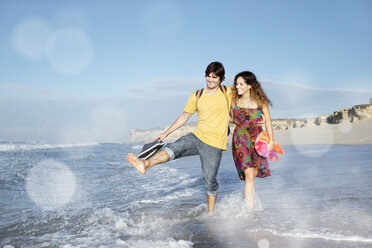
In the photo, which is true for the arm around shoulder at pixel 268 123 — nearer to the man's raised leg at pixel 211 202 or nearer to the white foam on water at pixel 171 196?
the man's raised leg at pixel 211 202

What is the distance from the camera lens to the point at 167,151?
4355 mm

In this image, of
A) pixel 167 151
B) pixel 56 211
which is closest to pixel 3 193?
pixel 56 211

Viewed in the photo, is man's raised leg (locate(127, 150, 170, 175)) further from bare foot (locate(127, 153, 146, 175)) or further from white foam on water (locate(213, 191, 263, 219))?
white foam on water (locate(213, 191, 263, 219))

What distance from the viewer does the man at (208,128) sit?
14.0 feet

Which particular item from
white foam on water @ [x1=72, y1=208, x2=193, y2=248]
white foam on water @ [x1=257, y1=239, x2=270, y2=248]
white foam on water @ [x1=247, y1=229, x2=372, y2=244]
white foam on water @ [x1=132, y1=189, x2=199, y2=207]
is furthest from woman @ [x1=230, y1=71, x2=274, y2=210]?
Answer: white foam on water @ [x1=132, y1=189, x2=199, y2=207]

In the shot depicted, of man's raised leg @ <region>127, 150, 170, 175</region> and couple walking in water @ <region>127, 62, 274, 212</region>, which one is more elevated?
couple walking in water @ <region>127, 62, 274, 212</region>

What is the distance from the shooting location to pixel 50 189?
8.09 metres

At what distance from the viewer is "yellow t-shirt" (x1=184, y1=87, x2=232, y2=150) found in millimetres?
4293

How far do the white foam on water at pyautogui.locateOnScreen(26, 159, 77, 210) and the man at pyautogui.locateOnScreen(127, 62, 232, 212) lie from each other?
3.04 metres

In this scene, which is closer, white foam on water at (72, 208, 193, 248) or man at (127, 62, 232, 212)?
white foam on water at (72, 208, 193, 248)

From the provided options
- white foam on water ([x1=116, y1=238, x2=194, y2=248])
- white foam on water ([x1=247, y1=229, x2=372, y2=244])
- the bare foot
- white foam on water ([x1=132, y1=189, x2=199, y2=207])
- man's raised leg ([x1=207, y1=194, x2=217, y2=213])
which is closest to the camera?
white foam on water ([x1=247, y1=229, x2=372, y2=244])

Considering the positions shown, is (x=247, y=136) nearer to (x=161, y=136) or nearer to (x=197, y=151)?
(x=197, y=151)

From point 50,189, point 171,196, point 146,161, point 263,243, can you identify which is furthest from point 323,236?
point 50,189

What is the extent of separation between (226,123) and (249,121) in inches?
13.0
